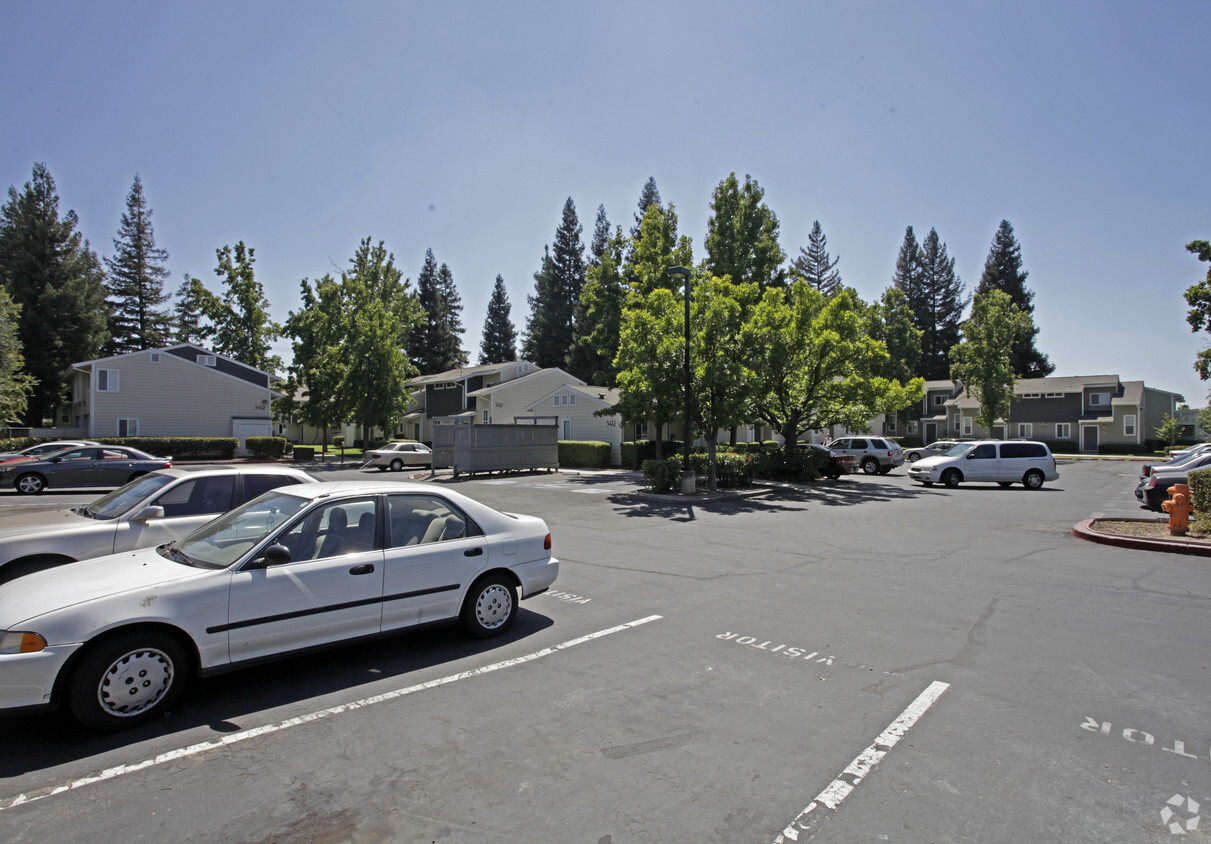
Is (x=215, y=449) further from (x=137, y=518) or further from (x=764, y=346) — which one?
(x=137, y=518)

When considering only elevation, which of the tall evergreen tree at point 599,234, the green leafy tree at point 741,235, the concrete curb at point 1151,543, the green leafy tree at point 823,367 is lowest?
the concrete curb at point 1151,543

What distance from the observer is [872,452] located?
30266 mm

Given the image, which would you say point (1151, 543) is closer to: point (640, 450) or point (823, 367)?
point (823, 367)

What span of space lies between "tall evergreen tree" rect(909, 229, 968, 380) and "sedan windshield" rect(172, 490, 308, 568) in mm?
80647

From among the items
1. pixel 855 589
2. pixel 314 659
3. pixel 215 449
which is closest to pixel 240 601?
pixel 314 659

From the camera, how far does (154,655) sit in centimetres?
436

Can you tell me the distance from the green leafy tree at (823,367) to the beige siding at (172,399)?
3162cm

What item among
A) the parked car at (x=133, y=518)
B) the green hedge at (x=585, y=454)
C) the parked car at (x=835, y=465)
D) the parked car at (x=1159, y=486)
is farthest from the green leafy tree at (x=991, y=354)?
the parked car at (x=133, y=518)

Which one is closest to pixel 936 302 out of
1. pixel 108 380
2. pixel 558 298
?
pixel 558 298

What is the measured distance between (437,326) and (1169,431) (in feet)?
219

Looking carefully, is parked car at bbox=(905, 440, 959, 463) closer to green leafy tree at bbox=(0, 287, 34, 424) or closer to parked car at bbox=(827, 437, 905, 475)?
parked car at bbox=(827, 437, 905, 475)

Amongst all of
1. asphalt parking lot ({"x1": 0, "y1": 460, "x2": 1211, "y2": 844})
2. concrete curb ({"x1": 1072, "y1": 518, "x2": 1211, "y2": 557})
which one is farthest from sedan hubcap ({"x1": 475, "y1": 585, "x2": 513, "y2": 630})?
concrete curb ({"x1": 1072, "y1": 518, "x2": 1211, "y2": 557})

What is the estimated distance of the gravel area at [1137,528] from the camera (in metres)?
11.4

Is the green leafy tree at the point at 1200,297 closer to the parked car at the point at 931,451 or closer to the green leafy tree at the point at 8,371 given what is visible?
the parked car at the point at 931,451
